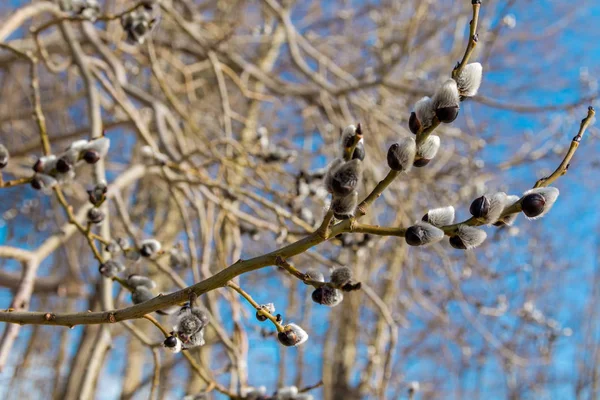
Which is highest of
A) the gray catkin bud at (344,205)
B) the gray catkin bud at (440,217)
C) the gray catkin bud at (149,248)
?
the gray catkin bud at (149,248)

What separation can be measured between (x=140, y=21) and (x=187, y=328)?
1.39 meters

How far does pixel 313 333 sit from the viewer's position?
776cm

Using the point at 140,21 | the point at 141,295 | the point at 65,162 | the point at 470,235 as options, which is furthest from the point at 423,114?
the point at 140,21

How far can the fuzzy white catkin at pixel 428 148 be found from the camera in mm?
941

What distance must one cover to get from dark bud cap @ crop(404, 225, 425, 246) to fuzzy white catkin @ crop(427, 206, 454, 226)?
0.19 feet

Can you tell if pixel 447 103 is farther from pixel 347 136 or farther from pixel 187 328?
pixel 187 328

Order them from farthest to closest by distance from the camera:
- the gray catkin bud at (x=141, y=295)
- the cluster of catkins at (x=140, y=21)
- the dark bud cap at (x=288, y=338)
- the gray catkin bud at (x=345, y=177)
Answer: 1. the cluster of catkins at (x=140, y=21)
2. the gray catkin bud at (x=141, y=295)
3. the dark bud cap at (x=288, y=338)
4. the gray catkin bud at (x=345, y=177)

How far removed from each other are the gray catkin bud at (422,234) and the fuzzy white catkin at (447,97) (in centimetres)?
21

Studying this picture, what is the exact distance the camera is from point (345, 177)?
2.72ft

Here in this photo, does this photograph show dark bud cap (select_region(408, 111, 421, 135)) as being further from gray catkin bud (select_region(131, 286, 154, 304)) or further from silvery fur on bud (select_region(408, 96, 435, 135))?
gray catkin bud (select_region(131, 286, 154, 304))

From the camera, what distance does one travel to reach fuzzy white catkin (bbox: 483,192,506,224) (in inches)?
36.8

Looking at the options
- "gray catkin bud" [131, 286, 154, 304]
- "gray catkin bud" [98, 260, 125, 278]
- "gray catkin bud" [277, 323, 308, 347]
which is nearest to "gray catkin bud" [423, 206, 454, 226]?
"gray catkin bud" [277, 323, 308, 347]

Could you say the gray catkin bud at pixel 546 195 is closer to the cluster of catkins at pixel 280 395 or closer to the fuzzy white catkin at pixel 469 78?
the fuzzy white catkin at pixel 469 78

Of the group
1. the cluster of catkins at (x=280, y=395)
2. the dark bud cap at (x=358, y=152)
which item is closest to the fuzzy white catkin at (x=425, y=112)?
the dark bud cap at (x=358, y=152)
